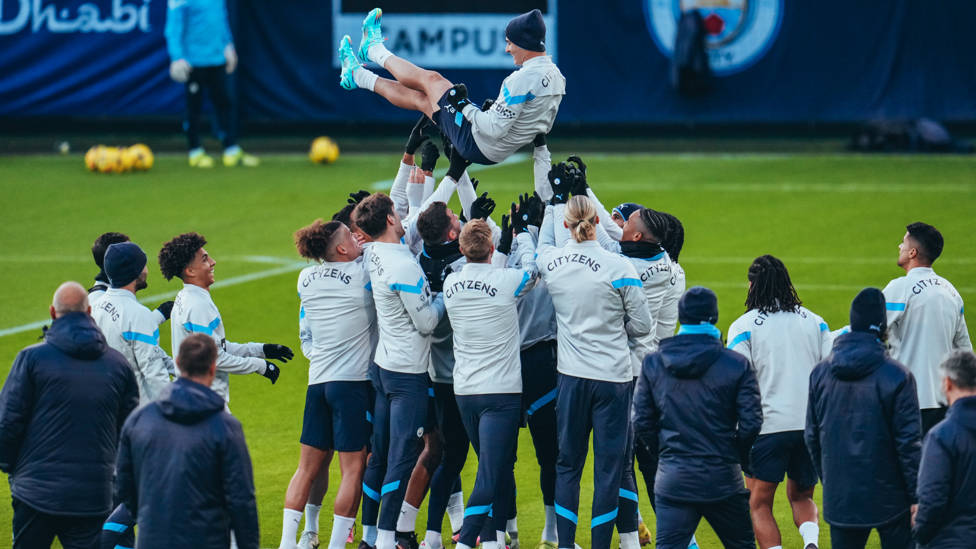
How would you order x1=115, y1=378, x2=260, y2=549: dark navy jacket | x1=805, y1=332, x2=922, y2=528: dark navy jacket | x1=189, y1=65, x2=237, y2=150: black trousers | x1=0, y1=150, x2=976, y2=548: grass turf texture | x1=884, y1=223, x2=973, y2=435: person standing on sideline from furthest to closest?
x1=189, y1=65, x2=237, y2=150: black trousers → x1=0, y1=150, x2=976, y2=548: grass turf texture → x1=884, y1=223, x2=973, y2=435: person standing on sideline → x1=805, y1=332, x2=922, y2=528: dark navy jacket → x1=115, y1=378, x2=260, y2=549: dark navy jacket

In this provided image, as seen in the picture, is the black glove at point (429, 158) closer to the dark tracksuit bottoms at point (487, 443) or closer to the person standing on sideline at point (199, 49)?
the dark tracksuit bottoms at point (487, 443)

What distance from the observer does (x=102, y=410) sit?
566cm

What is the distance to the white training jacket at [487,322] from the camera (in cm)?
651

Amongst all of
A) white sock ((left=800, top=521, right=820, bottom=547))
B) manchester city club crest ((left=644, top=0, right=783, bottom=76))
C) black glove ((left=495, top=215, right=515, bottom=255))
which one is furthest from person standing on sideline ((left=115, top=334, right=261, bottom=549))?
manchester city club crest ((left=644, top=0, right=783, bottom=76))

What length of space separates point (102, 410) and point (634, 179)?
15111 mm

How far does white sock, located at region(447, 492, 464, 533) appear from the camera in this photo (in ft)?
24.6

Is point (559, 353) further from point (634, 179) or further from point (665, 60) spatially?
point (665, 60)

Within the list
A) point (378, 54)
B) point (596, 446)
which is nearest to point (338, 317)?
point (596, 446)

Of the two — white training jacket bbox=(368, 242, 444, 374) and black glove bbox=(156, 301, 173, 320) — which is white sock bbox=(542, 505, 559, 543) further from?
black glove bbox=(156, 301, 173, 320)

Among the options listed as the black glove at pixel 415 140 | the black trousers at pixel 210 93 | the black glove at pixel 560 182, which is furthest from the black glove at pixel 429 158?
the black trousers at pixel 210 93

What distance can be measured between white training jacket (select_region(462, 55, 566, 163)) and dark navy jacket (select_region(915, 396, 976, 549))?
11.2ft

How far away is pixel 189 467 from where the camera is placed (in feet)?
16.0

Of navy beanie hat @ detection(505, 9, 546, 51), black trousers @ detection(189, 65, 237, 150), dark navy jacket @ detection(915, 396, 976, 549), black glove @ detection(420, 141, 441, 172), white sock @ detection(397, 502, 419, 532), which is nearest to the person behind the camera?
dark navy jacket @ detection(915, 396, 976, 549)

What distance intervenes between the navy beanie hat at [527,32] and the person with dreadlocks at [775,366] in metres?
2.05
